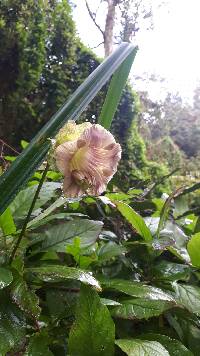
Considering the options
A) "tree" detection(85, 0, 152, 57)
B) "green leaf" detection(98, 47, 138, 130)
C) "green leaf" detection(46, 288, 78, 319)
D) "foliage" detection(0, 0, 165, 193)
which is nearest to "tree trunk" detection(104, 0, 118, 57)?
"tree" detection(85, 0, 152, 57)

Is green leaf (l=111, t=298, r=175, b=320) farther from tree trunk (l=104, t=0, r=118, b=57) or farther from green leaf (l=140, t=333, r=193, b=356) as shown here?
tree trunk (l=104, t=0, r=118, b=57)

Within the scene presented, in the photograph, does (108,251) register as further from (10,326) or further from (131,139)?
(131,139)

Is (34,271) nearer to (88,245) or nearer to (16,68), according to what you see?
(88,245)

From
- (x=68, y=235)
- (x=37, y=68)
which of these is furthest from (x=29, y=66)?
(x=68, y=235)

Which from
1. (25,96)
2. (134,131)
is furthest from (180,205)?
(134,131)

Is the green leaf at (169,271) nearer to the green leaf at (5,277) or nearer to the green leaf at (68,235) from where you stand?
the green leaf at (68,235)

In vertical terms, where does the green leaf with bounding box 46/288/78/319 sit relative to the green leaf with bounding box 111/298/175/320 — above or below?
below

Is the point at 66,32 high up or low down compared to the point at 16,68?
up
